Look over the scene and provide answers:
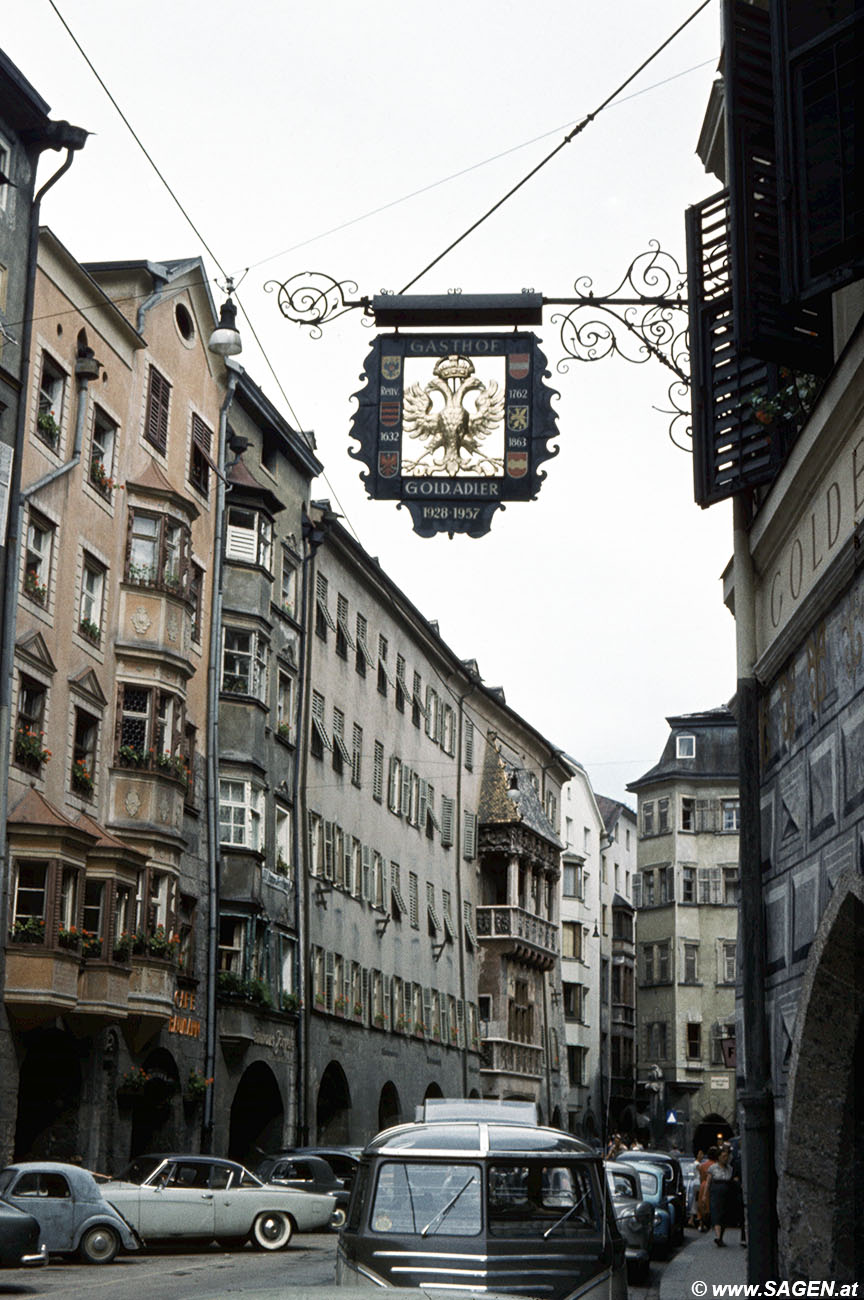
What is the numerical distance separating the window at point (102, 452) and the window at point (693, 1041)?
55386mm

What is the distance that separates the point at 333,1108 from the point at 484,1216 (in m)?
38.6

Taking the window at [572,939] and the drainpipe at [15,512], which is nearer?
the drainpipe at [15,512]

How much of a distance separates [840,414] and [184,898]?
31082 mm

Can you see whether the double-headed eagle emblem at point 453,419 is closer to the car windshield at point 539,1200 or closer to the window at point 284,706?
the car windshield at point 539,1200

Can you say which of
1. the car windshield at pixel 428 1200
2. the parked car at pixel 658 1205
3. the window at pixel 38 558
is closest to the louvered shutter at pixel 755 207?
the car windshield at pixel 428 1200

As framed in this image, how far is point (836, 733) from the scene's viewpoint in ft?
32.5

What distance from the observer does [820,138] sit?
9.20 meters

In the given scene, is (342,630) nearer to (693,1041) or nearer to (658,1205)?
(658,1205)

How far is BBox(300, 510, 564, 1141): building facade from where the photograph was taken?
49188 mm

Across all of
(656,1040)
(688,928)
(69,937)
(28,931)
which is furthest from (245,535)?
(656,1040)

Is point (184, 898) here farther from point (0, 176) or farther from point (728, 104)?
point (728, 104)

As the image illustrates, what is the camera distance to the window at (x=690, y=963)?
8536cm

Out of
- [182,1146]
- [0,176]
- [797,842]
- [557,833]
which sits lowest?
[182,1146]

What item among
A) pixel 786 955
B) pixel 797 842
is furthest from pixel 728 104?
pixel 786 955
